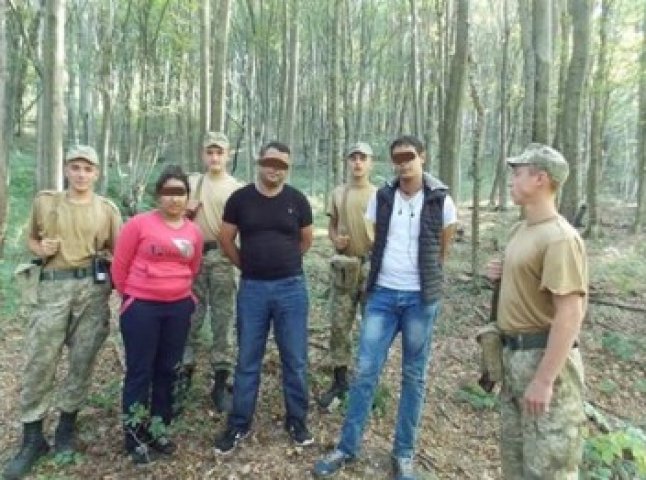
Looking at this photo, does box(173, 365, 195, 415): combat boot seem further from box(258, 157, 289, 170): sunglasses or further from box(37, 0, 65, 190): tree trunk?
box(37, 0, 65, 190): tree trunk

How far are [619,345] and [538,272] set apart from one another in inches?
207

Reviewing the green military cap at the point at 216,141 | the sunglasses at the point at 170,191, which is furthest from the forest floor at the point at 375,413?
the green military cap at the point at 216,141

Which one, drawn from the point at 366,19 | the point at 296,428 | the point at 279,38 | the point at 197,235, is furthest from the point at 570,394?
the point at 366,19

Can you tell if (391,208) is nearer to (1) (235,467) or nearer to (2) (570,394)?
(2) (570,394)

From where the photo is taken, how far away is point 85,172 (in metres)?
4.36

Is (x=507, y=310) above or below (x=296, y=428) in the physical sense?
above

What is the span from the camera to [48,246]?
428 cm

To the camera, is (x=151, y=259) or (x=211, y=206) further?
(x=211, y=206)

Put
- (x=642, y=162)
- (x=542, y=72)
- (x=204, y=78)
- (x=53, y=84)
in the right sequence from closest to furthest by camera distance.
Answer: (x=542, y=72), (x=53, y=84), (x=204, y=78), (x=642, y=162)

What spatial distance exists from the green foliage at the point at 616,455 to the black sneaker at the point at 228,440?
253cm

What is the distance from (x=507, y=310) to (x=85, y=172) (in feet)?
9.85

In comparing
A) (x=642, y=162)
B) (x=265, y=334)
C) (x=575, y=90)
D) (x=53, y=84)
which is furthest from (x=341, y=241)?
(x=642, y=162)

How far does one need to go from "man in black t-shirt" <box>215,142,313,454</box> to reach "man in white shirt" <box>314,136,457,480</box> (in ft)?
1.79

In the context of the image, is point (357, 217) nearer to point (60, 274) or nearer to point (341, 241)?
point (341, 241)
